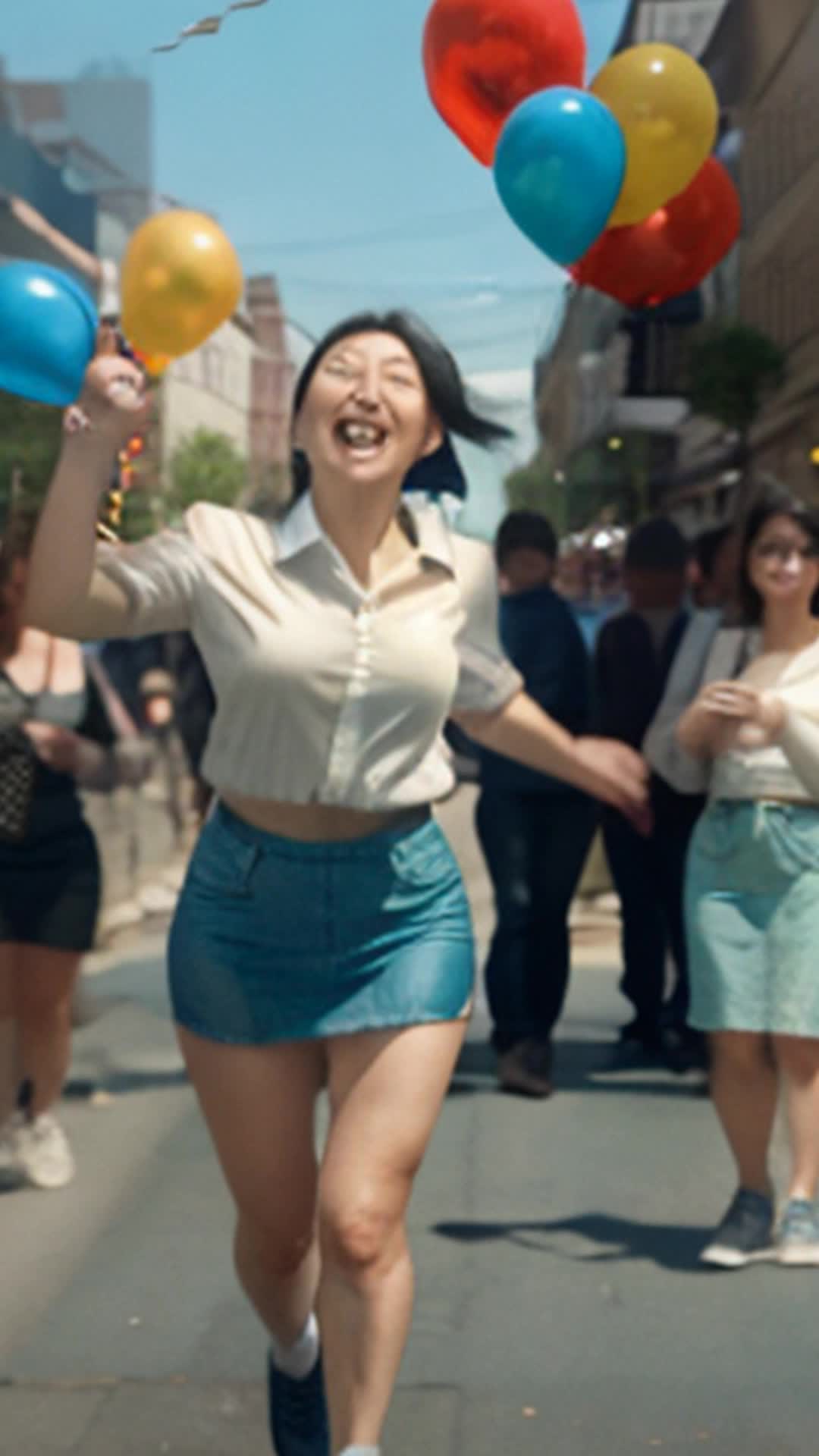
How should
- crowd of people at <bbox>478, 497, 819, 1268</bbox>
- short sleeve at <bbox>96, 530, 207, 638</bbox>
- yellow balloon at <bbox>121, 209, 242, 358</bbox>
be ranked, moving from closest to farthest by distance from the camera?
short sleeve at <bbox>96, 530, 207, 638</bbox>
yellow balloon at <bbox>121, 209, 242, 358</bbox>
crowd of people at <bbox>478, 497, 819, 1268</bbox>

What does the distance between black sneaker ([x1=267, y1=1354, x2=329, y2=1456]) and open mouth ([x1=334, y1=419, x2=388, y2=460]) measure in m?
1.33

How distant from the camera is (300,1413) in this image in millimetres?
3646

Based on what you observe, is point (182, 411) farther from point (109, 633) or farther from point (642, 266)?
point (109, 633)

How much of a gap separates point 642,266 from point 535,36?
0.47m

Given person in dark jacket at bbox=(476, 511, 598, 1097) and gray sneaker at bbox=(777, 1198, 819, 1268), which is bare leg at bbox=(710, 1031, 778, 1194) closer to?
gray sneaker at bbox=(777, 1198, 819, 1268)

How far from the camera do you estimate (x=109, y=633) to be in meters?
3.33

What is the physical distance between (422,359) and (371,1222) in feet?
4.00

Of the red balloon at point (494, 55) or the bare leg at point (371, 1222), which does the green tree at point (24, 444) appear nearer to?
the red balloon at point (494, 55)

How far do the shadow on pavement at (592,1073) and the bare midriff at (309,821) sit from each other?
3.88 meters

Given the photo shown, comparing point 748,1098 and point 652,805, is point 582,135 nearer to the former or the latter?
point 748,1098

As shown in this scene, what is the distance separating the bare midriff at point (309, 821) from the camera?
3.40 m

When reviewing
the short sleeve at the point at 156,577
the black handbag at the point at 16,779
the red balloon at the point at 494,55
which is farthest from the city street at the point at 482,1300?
the red balloon at the point at 494,55

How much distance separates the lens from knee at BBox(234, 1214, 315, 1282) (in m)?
3.55

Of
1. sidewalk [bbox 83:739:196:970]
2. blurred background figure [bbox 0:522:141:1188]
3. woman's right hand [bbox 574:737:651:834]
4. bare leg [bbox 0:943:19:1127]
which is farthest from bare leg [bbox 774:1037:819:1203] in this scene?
sidewalk [bbox 83:739:196:970]
